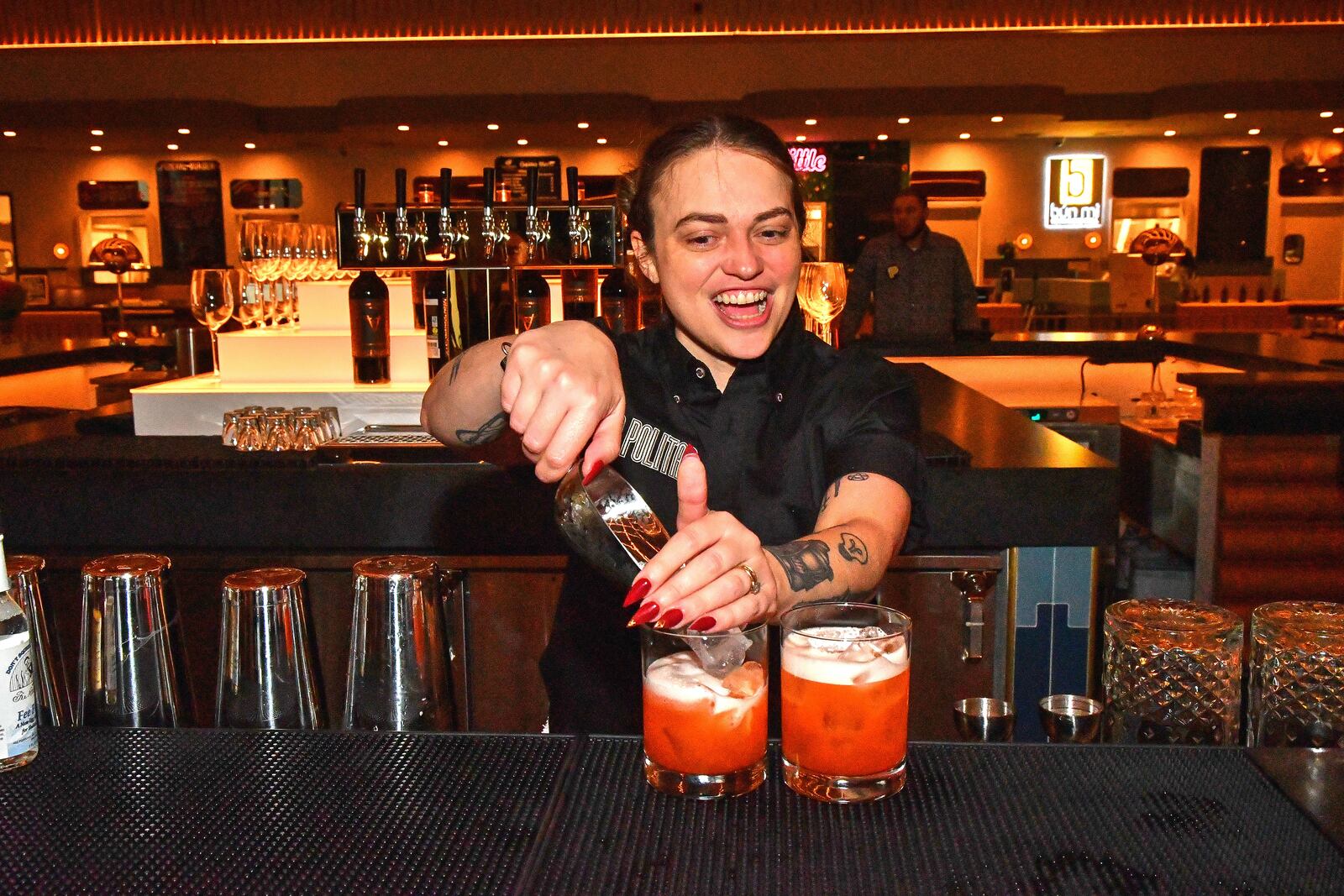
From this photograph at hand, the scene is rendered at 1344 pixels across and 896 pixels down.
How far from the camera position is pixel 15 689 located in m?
0.89

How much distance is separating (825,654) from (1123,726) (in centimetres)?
30

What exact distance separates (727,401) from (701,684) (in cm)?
80

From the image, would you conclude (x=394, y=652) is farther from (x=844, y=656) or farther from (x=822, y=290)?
(x=822, y=290)

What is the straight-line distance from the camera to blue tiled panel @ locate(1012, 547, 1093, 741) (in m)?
2.10

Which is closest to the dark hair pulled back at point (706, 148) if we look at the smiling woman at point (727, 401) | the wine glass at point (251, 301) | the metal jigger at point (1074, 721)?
the smiling woman at point (727, 401)

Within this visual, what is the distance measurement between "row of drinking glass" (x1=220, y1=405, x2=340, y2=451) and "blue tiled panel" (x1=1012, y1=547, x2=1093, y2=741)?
1.36m

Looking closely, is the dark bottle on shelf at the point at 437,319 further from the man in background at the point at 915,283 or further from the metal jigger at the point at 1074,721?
the man in background at the point at 915,283

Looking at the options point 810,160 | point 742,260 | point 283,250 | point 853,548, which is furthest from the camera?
point 810,160

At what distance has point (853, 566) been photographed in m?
1.23

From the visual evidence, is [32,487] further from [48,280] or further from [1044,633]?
[48,280]

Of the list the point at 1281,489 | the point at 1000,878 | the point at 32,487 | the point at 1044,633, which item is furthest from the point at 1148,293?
the point at 1000,878

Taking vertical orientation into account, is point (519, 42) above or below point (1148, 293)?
above

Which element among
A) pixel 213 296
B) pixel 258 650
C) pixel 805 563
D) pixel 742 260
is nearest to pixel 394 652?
pixel 258 650

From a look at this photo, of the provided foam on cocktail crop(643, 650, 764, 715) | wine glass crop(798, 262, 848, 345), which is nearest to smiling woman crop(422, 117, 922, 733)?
foam on cocktail crop(643, 650, 764, 715)
